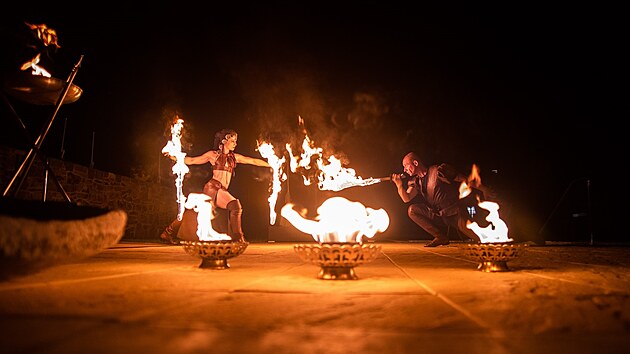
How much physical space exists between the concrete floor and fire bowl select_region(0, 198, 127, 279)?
0.69ft

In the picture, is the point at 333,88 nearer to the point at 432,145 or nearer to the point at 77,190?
the point at 432,145

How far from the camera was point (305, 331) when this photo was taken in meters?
1.43

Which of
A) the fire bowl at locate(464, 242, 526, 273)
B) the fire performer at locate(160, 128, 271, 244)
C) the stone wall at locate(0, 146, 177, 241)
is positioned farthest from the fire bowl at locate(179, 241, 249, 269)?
the stone wall at locate(0, 146, 177, 241)

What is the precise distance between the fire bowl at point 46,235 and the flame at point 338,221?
135 cm

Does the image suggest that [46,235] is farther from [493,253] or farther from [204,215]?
[493,253]

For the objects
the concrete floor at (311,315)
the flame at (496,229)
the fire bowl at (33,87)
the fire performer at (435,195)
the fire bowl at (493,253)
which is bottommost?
the concrete floor at (311,315)

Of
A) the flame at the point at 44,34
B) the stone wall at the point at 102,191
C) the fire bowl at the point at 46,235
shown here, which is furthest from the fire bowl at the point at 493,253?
the stone wall at the point at 102,191

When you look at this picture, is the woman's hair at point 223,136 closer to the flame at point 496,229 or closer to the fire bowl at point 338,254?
the fire bowl at point 338,254

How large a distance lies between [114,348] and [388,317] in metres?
1.02

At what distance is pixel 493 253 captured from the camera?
11.1 feet

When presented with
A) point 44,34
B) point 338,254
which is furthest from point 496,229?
point 44,34

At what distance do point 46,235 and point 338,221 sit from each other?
76.1 inches

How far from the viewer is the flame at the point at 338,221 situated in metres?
3.09

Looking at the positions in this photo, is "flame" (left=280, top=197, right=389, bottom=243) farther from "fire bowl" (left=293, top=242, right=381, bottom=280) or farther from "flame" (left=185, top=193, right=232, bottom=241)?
"flame" (left=185, top=193, right=232, bottom=241)
